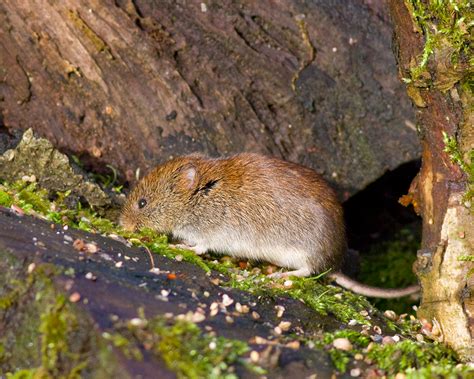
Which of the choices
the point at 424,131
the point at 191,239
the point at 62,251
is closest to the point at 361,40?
the point at 424,131

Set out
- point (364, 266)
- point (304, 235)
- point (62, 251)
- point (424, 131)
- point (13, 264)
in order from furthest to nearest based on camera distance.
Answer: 1. point (364, 266)
2. point (304, 235)
3. point (424, 131)
4. point (62, 251)
5. point (13, 264)

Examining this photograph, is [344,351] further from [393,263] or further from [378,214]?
[378,214]

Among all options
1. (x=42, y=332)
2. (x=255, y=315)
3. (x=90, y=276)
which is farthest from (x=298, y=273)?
(x=42, y=332)

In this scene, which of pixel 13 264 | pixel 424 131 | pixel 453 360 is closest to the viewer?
pixel 13 264

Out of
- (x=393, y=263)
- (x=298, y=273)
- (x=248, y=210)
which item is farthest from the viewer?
(x=393, y=263)

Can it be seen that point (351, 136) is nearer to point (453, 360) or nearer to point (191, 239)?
point (191, 239)

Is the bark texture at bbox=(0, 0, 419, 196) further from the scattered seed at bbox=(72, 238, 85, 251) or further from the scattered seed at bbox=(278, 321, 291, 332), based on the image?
the scattered seed at bbox=(278, 321, 291, 332)
